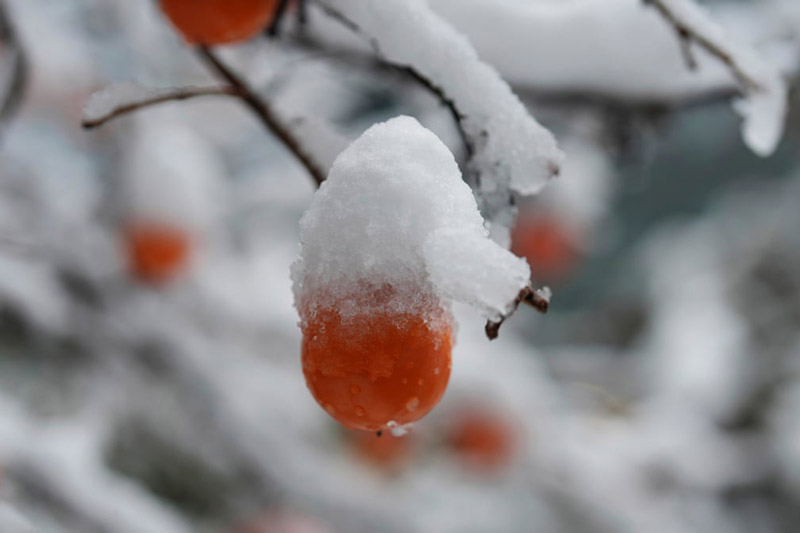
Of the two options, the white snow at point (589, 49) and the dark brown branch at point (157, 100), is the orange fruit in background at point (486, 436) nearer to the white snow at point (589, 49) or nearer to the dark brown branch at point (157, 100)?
the white snow at point (589, 49)

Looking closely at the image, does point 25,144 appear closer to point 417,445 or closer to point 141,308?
point 141,308

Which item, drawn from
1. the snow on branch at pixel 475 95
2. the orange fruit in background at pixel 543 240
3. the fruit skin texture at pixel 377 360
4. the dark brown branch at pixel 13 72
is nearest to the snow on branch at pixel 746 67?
the snow on branch at pixel 475 95

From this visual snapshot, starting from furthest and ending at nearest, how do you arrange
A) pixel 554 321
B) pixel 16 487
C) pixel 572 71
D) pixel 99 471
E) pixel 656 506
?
pixel 554 321 → pixel 656 506 → pixel 99 471 → pixel 16 487 → pixel 572 71

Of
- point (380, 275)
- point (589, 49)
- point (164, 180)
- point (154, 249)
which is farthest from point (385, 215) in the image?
point (164, 180)

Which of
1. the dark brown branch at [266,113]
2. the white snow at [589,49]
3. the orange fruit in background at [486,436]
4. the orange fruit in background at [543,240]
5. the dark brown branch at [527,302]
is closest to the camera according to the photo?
the dark brown branch at [527,302]

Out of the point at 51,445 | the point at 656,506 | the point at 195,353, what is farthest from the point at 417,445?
the point at 51,445

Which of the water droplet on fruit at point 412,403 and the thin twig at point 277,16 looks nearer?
the water droplet on fruit at point 412,403
